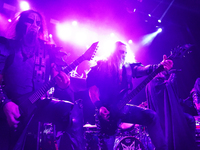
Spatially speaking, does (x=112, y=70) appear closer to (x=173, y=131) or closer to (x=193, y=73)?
(x=173, y=131)

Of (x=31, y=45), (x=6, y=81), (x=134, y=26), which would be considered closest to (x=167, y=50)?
(x=134, y=26)

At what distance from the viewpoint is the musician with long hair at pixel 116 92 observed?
287 cm

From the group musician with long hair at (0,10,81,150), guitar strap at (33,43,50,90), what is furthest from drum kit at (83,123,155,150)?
guitar strap at (33,43,50,90)

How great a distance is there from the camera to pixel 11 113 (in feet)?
6.45

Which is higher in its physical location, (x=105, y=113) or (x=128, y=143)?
(x=105, y=113)

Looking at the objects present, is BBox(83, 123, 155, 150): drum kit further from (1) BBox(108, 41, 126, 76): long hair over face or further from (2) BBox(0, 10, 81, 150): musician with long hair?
(1) BBox(108, 41, 126, 76): long hair over face

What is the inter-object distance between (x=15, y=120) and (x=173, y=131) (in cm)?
319

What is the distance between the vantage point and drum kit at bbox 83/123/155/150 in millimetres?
3139

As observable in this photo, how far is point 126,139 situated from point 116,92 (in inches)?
44.8

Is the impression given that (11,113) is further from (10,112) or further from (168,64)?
(168,64)

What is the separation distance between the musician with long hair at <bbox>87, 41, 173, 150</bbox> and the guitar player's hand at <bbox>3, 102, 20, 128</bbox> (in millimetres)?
1573

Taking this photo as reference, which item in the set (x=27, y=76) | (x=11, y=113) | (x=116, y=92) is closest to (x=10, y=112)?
(x=11, y=113)

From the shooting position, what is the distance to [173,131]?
3.09m

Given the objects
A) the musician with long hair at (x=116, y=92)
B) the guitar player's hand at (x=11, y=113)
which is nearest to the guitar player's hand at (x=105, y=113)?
the musician with long hair at (x=116, y=92)
